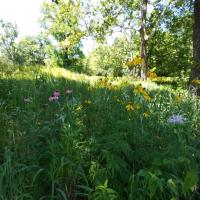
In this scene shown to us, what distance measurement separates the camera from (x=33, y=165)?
2.42 m

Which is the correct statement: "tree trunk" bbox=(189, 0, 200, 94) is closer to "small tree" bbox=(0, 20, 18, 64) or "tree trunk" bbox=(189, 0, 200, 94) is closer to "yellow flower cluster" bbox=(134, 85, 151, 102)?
"yellow flower cluster" bbox=(134, 85, 151, 102)

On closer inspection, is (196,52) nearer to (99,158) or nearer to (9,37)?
(99,158)

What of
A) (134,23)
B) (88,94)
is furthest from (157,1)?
(88,94)

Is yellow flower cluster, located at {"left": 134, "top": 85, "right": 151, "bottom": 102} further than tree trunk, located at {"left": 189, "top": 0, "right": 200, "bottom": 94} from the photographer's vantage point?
No

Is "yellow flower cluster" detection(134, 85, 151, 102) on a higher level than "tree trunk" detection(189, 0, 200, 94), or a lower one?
lower

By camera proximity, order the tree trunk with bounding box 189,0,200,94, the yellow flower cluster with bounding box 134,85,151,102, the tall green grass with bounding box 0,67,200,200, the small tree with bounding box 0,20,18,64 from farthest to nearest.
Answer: the small tree with bounding box 0,20,18,64
the tree trunk with bounding box 189,0,200,94
the yellow flower cluster with bounding box 134,85,151,102
the tall green grass with bounding box 0,67,200,200

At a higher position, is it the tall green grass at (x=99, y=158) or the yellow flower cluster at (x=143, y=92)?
the yellow flower cluster at (x=143, y=92)

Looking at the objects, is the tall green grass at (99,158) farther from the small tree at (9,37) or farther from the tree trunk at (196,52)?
the small tree at (9,37)

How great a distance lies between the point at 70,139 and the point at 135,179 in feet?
1.77

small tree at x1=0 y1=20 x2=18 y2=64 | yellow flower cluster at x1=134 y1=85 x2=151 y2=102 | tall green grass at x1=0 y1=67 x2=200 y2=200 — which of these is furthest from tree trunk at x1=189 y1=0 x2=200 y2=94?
small tree at x1=0 y1=20 x2=18 y2=64

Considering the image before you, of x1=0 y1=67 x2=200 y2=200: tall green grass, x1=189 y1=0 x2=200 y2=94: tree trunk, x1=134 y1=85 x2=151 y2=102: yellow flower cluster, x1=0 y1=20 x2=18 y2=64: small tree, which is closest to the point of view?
x1=0 y1=67 x2=200 y2=200: tall green grass

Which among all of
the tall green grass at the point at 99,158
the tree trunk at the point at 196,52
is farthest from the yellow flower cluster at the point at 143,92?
the tree trunk at the point at 196,52

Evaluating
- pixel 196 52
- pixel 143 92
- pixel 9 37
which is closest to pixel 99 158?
pixel 143 92

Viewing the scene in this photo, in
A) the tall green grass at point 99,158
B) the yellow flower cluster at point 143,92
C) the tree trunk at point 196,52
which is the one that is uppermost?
the tree trunk at point 196,52
